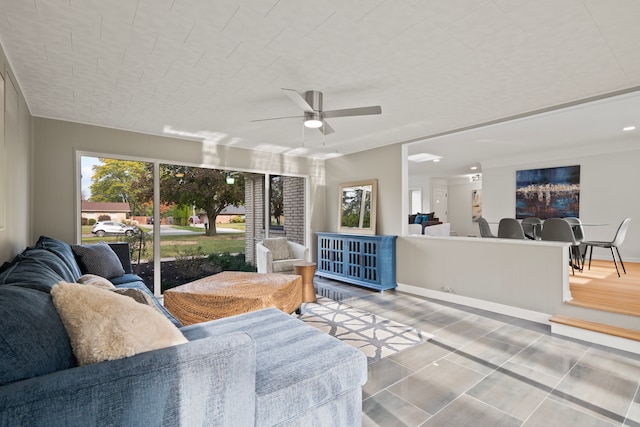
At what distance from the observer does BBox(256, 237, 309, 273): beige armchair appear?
4633 mm

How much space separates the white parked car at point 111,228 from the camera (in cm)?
411

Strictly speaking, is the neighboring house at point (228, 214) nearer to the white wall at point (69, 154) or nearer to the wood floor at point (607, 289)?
the white wall at point (69, 154)

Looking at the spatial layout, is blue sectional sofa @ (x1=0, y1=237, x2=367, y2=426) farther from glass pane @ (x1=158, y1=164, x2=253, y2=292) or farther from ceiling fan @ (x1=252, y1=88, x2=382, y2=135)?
glass pane @ (x1=158, y1=164, x2=253, y2=292)

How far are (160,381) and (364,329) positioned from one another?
2.58 m

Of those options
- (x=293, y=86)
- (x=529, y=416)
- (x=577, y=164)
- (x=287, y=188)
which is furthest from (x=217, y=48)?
(x=577, y=164)

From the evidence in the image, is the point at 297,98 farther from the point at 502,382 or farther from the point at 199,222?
the point at 199,222

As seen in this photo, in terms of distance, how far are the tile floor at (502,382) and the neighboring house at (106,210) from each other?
3.79 meters

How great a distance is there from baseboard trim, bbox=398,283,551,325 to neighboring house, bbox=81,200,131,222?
13.7 ft

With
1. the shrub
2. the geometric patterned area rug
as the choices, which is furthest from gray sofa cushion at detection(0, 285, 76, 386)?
the shrub

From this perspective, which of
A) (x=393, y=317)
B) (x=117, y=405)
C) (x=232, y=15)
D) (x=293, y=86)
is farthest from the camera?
(x=393, y=317)

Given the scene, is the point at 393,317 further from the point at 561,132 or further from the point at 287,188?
the point at 561,132

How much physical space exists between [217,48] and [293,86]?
791 millimetres

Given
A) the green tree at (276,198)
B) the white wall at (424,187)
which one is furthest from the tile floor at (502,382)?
the white wall at (424,187)

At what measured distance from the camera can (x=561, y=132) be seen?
201 inches
